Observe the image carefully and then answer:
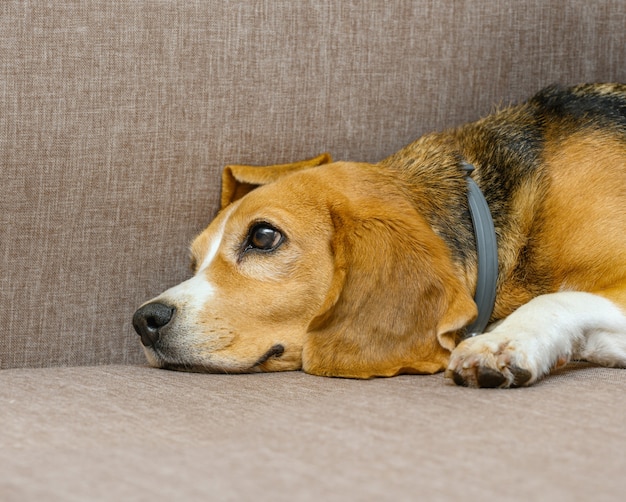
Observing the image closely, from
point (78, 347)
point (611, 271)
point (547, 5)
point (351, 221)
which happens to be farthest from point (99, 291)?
point (547, 5)

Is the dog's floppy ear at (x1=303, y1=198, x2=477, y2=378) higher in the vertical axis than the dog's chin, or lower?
higher

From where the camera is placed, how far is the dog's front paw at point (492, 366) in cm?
188

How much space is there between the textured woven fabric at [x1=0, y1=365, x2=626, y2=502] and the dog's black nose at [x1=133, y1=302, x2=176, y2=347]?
0.19 metres

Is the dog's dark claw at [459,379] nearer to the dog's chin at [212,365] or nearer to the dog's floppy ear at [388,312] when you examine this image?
the dog's floppy ear at [388,312]

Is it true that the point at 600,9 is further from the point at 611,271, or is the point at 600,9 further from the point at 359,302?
the point at 359,302

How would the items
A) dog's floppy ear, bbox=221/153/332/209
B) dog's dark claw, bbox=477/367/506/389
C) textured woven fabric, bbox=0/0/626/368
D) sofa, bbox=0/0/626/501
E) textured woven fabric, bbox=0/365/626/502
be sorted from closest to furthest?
textured woven fabric, bbox=0/365/626/502 < sofa, bbox=0/0/626/501 < dog's dark claw, bbox=477/367/506/389 < textured woven fabric, bbox=0/0/626/368 < dog's floppy ear, bbox=221/153/332/209

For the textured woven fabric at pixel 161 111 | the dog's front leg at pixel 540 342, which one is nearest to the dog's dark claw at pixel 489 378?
the dog's front leg at pixel 540 342

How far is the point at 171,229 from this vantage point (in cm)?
265

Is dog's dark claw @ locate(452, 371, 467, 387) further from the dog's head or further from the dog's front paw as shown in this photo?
the dog's head

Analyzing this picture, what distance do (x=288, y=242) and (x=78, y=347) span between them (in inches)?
29.7

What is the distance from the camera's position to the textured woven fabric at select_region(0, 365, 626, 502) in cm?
123

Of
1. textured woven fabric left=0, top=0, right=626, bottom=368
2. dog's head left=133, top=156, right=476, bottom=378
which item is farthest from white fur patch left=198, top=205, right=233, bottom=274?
textured woven fabric left=0, top=0, right=626, bottom=368

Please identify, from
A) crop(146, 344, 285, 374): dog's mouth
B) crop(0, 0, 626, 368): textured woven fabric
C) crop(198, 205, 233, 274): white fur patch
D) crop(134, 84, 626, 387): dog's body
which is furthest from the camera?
crop(0, 0, 626, 368): textured woven fabric

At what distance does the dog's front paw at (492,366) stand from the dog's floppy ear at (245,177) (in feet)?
3.17
